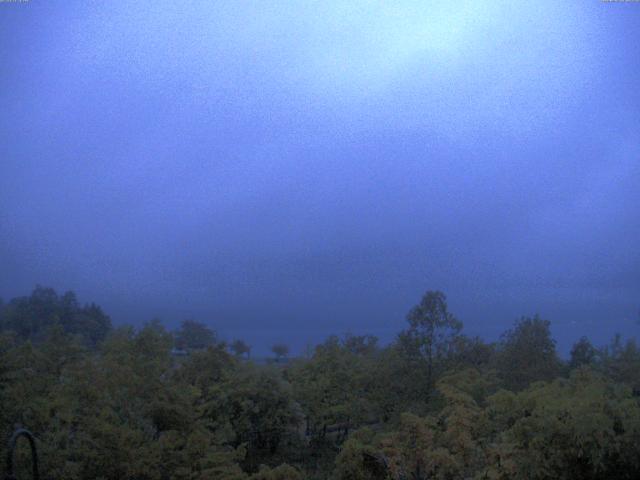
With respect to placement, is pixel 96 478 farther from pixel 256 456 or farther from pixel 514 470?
pixel 256 456

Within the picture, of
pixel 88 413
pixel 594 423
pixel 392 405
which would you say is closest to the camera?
pixel 594 423

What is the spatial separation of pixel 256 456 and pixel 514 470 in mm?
15034

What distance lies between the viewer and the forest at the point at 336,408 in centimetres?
1130

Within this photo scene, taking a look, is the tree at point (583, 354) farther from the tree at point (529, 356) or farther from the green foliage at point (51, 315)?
the green foliage at point (51, 315)

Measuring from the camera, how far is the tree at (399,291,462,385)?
2172 centimetres

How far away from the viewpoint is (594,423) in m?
10.1

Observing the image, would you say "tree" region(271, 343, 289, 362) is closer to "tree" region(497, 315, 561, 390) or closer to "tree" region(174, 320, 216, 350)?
"tree" region(174, 320, 216, 350)

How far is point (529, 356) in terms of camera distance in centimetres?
2197

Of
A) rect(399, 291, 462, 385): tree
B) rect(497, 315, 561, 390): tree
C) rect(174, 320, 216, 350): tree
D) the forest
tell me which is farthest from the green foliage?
rect(497, 315, 561, 390): tree

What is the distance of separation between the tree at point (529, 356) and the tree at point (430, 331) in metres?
2.53

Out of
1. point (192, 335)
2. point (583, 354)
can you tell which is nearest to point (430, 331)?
point (583, 354)

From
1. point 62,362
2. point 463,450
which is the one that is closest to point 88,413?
point 62,362

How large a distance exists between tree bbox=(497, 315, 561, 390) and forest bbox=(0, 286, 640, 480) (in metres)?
0.06

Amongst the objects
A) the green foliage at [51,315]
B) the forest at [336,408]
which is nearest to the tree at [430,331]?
the forest at [336,408]
